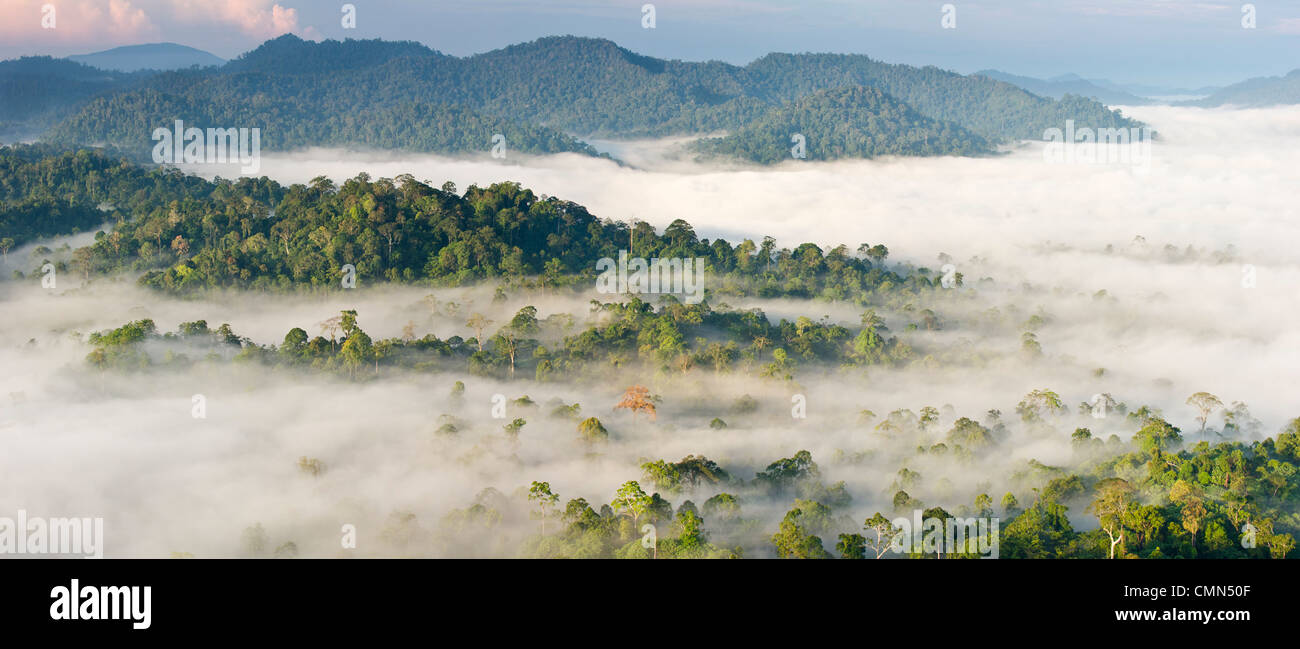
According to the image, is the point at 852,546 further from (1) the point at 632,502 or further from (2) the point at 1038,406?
(2) the point at 1038,406

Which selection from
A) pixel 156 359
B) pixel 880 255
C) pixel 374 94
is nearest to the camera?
pixel 156 359

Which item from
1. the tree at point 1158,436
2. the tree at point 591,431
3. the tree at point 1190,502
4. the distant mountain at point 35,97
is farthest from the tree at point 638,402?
the distant mountain at point 35,97

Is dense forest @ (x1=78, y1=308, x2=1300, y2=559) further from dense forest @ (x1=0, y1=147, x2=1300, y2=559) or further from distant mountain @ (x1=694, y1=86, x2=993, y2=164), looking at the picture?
distant mountain @ (x1=694, y1=86, x2=993, y2=164)

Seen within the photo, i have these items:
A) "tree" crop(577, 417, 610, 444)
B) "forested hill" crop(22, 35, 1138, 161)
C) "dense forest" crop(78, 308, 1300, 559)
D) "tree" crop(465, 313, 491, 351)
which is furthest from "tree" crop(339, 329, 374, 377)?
"forested hill" crop(22, 35, 1138, 161)

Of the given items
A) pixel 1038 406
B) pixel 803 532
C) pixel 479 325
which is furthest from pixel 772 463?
pixel 479 325

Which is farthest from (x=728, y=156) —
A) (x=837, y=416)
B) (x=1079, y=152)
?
(x=837, y=416)

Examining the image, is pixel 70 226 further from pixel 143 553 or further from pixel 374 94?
pixel 374 94
